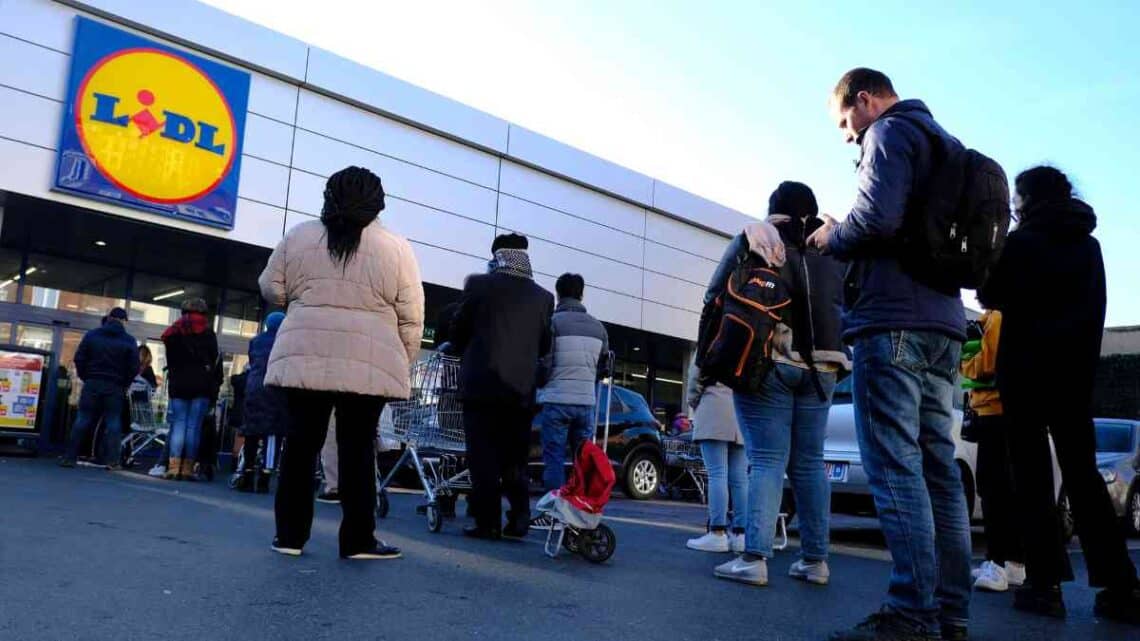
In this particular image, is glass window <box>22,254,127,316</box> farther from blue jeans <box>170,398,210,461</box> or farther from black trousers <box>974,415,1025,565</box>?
black trousers <box>974,415,1025,565</box>

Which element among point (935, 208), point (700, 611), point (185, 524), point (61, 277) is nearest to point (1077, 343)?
point (935, 208)

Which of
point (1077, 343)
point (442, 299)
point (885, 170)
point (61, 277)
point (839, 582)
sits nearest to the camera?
point (885, 170)

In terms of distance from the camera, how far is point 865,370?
328 centimetres

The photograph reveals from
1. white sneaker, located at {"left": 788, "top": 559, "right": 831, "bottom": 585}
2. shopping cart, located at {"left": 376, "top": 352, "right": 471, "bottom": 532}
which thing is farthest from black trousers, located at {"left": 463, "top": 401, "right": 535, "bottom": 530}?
white sneaker, located at {"left": 788, "top": 559, "right": 831, "bottom": 585}

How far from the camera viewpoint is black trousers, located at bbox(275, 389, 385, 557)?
4.35m

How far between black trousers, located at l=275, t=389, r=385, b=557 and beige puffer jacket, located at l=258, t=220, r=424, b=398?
13cm

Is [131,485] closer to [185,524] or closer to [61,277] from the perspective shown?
[185,524]

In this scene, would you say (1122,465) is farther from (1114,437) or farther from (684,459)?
(684,459)

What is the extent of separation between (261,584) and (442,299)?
55.4ft

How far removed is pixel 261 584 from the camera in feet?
11.6

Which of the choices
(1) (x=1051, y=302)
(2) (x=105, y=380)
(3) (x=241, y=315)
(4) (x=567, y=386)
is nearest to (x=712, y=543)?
(4) (x=567, y=386)

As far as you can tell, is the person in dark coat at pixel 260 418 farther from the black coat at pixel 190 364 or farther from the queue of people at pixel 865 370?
the queue of people at pixel 865 370

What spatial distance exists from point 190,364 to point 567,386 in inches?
208

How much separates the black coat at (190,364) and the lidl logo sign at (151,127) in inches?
215
